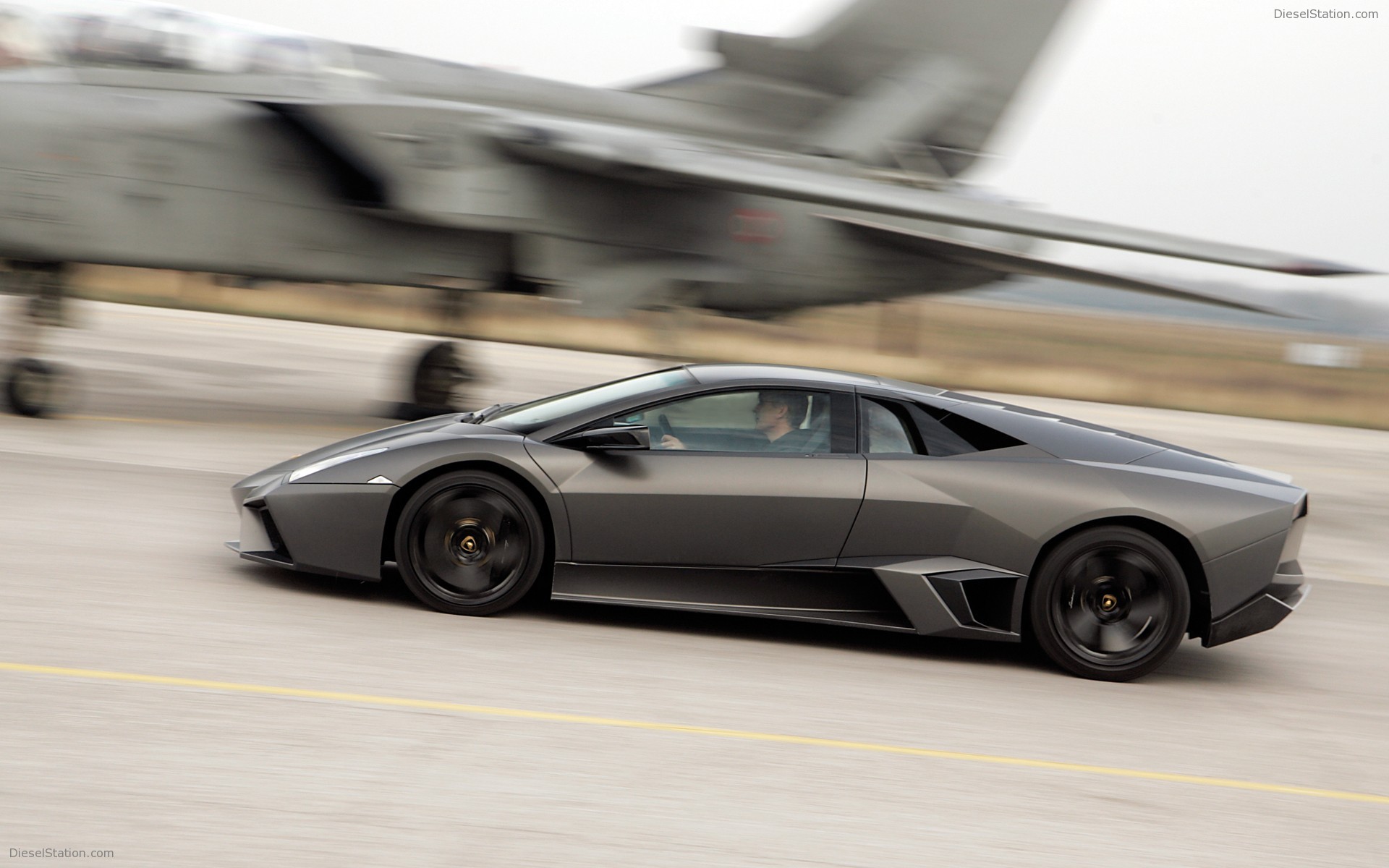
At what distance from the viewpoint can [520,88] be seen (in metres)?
12.4

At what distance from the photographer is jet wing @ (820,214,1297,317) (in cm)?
1205

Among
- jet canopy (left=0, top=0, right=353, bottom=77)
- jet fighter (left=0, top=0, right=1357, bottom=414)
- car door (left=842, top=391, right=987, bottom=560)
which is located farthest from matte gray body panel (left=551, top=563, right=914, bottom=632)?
jet canopy (left=0, top=0, right=353, bottom=77)

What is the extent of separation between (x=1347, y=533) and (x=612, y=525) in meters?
7.94

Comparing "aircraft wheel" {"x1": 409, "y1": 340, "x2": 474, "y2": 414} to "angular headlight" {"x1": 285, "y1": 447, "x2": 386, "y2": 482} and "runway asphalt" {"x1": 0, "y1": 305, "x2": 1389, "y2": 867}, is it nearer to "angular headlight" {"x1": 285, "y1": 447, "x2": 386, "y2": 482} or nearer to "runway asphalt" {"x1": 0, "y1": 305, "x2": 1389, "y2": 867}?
"runway asphalt" {"x1": 0, "y1": 305, "x2": 1389, "y2": 867}

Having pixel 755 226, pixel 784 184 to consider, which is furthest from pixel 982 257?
pixel 784 184

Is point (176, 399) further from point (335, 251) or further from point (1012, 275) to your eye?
point (1012, 275)

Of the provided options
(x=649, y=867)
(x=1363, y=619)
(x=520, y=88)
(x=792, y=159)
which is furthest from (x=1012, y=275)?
(x=649, y=867)

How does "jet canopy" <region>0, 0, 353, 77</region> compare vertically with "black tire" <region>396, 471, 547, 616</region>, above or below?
above

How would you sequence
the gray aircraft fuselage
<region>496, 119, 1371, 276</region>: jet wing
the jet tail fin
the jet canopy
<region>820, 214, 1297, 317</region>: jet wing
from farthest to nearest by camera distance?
the jet tail fin < <region>820, 214, 1297, 317</region>: jet wing < <region>496, 119, 1371, 276</region>: jet wing < the jet canopy < the gray aircraft fuselage

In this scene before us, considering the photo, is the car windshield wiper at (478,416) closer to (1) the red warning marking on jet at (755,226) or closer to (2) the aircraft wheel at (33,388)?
(2) the aircraft wheel at (33,388)

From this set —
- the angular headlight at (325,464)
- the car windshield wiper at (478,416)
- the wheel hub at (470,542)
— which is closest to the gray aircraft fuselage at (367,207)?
the car windshield wiper at (478,416)

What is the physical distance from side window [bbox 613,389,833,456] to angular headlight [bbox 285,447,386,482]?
1121 millimetres

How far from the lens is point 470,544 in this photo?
219 inches

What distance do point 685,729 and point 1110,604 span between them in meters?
2.20
